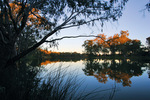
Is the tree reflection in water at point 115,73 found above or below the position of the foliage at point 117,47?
below

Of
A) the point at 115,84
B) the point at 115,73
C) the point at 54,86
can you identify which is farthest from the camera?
the point at 115,73

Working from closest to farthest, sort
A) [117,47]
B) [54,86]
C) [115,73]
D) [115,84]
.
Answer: [115,84] → [54,86] → [115,73] → [117,47]

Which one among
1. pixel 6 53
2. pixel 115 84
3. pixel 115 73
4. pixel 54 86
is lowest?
pixel 115 73

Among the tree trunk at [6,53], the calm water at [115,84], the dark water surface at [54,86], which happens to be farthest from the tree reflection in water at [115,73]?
the tree trunk at [6,53]

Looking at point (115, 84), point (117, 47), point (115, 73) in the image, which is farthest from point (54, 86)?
point (117, 47)

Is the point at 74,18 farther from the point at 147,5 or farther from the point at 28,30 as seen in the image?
the point at 28,30

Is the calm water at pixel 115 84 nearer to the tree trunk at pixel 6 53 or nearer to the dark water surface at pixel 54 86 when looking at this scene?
the dark water surface at pixel 54 86

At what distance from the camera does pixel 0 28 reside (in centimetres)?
283

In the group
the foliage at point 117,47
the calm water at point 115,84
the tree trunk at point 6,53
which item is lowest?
the calm water at point 115,84

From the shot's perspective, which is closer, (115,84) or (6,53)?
(115,84)

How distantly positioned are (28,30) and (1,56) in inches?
156

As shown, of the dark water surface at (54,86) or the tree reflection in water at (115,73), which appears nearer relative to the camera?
the dark water surface at (54,86)

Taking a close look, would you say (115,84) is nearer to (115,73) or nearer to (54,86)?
(54,86)

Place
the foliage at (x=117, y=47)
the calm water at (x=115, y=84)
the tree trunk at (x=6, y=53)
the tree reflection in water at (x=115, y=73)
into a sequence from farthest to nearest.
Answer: the foliage at (x=117, y=47)
the tree reflection in water at (x=115, y=73)
the calm water at (x=115, y=84)
the tree trunk at (x=6, y=53)
